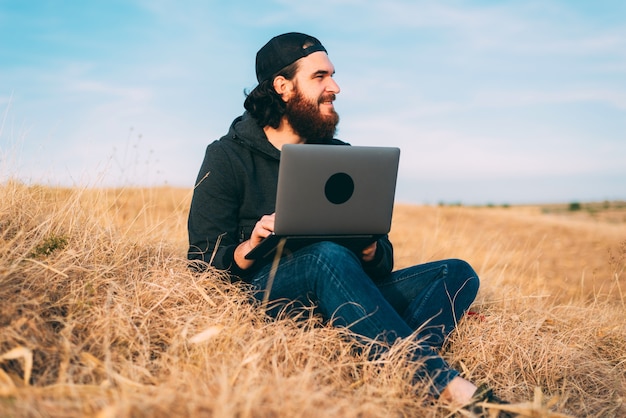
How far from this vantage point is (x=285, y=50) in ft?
12.1

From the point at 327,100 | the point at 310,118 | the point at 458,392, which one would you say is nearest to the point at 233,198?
the point at 310,118

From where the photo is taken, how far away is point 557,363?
310 cm

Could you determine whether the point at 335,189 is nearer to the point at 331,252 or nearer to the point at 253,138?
the point at 331,252

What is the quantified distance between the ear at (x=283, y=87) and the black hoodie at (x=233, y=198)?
43 centimetres

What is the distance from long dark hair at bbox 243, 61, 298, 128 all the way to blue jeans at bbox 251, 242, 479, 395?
1.17 meters

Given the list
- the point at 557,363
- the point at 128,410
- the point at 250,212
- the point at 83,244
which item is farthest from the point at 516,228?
the point at 128,410

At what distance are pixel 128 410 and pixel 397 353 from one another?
1.21 meters

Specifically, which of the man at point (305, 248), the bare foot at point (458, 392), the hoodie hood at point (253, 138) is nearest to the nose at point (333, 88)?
the man at point (305, 248)

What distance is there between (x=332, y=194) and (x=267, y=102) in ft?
4.83

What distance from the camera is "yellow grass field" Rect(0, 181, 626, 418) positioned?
1818 mm

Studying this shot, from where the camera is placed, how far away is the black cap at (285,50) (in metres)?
3.67

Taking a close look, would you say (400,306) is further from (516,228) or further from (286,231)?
(516,228)

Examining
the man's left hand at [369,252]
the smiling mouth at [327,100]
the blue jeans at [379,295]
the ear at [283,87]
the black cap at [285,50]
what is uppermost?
the black cap at [285,50]

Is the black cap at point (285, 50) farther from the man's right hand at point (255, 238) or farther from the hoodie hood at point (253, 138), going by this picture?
the man's right hand at point (255, 238)
